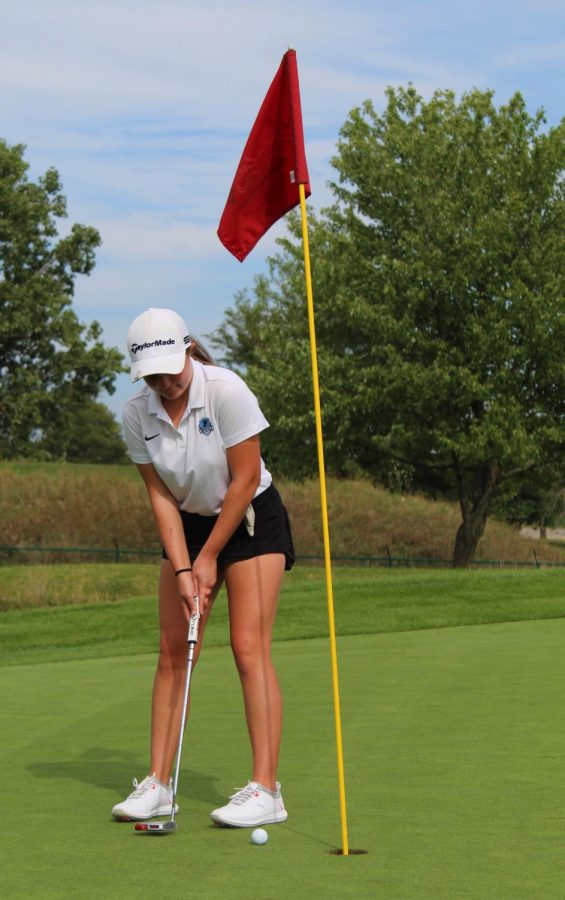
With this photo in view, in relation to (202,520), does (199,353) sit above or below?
above

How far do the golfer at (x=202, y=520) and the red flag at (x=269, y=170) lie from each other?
71 cm

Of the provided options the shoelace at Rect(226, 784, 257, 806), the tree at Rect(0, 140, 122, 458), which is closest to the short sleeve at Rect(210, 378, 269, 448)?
the shoelace at Rect(226, 784, 257, 806)

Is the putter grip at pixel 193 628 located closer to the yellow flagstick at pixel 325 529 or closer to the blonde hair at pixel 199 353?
the yellow flagstick at pixel 325 529

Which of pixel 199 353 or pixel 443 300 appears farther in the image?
pixel 443 300

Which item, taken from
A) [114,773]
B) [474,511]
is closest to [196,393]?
[114,773]

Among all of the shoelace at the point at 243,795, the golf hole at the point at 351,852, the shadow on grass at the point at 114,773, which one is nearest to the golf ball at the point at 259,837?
the golf hole at the point at 351,852

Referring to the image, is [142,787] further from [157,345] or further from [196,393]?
[157,345]

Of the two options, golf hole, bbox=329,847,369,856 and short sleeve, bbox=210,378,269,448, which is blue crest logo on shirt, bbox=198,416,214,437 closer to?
short sleeve, bbox=210,378,269,448

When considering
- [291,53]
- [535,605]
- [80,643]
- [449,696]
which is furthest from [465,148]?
[291,53]

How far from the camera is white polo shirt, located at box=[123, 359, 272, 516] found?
15.9 feet

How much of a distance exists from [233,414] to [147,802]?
4.67 ft

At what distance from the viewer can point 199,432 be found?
4.87 m

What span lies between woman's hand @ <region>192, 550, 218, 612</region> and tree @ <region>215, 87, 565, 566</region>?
70.8ft

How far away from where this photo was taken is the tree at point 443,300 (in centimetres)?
2675
